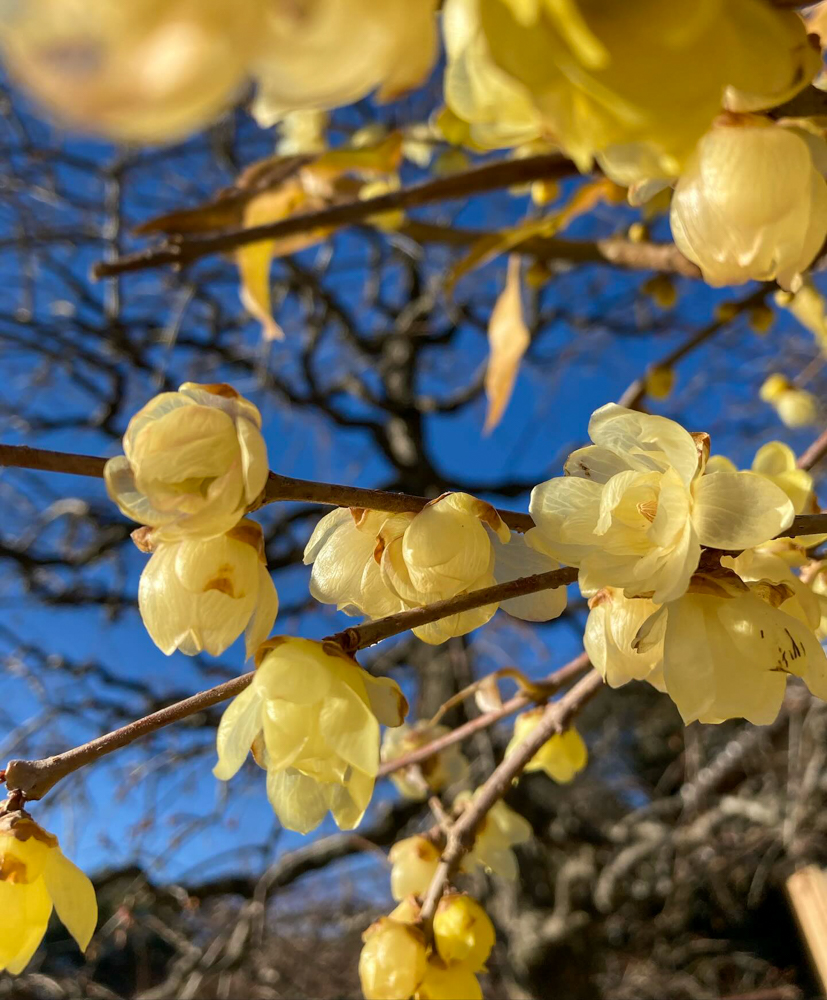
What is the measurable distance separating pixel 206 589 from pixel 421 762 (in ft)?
1.83

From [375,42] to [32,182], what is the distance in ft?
8.17

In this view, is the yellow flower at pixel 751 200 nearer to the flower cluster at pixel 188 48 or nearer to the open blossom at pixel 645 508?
the open blossom at pixel 645 508

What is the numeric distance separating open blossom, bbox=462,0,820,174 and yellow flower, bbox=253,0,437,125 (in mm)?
28

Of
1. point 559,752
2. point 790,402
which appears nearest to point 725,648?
point 559,752

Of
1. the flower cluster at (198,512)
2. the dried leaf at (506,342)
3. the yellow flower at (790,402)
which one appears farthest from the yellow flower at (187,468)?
the yellow flower at (790,402)

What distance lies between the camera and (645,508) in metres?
0.33

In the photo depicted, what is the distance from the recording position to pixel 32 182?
215 centimetres

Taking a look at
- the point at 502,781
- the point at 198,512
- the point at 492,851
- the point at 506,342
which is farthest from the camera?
the point at 506,342

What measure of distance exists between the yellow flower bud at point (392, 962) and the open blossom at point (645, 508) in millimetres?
280

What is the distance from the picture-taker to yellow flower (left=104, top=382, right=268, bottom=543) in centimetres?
27

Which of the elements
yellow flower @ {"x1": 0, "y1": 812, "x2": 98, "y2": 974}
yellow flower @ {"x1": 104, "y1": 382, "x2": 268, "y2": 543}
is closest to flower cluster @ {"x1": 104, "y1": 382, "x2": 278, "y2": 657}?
yellow flower @ {"x1": 104, "y1": 382, "x2": 268, "y2": 543}

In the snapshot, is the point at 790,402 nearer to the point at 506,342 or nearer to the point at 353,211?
the point at 506,342

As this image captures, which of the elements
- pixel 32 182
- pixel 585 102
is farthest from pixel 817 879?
pixel 32 182

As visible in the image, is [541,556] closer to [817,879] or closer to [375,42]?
[375,42]
